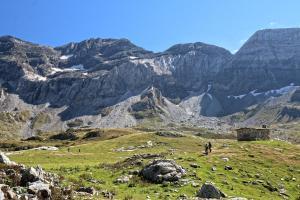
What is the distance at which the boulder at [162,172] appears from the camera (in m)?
48.4

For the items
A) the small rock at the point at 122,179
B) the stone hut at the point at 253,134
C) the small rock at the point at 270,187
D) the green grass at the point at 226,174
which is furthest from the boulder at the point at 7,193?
the stone hut at the point at 253,134

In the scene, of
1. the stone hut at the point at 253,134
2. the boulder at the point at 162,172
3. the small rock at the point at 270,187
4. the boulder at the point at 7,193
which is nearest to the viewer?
the boulder at the point at 7,193

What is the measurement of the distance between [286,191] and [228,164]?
29.1 feet

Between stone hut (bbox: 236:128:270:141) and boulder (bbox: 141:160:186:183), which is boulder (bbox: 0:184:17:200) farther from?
stone hut (bbox: 236:128:270:141)

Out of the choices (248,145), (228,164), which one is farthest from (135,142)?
(228,164)

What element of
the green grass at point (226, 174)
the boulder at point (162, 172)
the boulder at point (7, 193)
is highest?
the boulder at point (7, 193)

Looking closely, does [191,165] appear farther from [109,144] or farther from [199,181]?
[109,144]

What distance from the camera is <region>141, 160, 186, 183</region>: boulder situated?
4841cm

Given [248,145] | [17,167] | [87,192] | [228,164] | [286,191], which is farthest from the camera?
[248,145]

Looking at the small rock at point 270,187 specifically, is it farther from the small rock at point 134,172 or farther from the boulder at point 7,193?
the boulder at point 7,193

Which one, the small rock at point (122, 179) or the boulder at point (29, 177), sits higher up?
the boulder at point (29, 177)

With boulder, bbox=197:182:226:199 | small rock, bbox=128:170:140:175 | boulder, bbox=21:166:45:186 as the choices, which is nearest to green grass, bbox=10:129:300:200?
small rock, bbox=128:170:140:175

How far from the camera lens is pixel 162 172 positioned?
49.2m

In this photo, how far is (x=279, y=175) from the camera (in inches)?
2406
